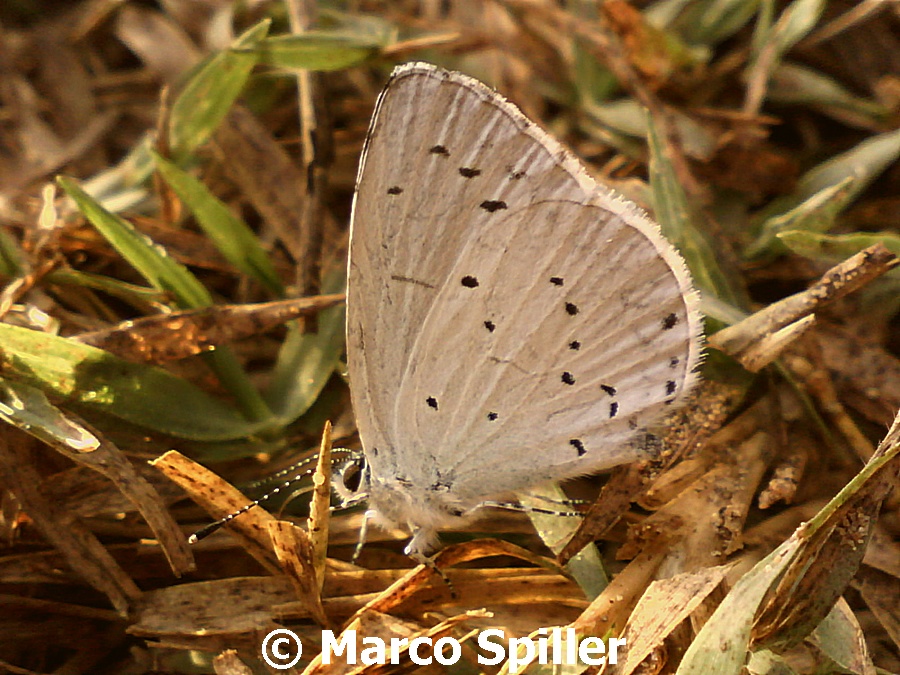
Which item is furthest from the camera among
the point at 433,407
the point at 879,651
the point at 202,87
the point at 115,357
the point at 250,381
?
the point at 202,87

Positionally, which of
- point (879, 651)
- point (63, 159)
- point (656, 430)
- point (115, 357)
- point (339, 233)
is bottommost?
point (879, 651)

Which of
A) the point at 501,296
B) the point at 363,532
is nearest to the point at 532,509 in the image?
the point at 363,532

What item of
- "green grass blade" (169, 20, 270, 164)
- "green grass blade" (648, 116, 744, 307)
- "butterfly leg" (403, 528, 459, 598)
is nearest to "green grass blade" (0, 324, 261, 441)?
"butterfly leg" (403, 528, 459, 598)

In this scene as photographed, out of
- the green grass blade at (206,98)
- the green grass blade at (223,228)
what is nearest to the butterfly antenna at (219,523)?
the green grass blade at (223,228)

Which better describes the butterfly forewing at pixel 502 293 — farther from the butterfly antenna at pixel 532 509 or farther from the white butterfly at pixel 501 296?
the butterfly antenna at pixel 532 509

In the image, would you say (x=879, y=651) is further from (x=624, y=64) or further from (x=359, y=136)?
(x=359, y=136)

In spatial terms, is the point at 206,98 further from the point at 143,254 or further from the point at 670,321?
the point at 670,321

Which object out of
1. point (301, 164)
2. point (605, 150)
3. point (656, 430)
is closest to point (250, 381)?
point (301, 164)

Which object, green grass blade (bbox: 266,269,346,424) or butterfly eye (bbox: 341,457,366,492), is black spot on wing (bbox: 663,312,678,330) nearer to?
butterfly eye (bbox: 341,457,366,492)
